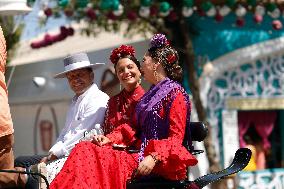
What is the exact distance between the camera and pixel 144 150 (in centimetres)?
505

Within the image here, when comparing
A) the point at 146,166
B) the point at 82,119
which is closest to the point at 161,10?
the point at 82,119

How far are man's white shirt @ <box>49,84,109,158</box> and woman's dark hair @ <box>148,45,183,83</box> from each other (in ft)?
2.22

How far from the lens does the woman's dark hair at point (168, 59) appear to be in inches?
209

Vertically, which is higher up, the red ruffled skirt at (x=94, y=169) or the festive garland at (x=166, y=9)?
the festive garland at (x=166, y=9)

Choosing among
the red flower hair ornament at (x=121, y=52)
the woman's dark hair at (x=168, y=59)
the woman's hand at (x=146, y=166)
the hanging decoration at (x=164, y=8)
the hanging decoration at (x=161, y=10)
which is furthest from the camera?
the hanging decoration at (x=161, y=10)

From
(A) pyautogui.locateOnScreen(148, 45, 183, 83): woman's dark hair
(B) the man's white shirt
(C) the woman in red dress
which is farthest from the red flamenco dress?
(B) the man's white shirt

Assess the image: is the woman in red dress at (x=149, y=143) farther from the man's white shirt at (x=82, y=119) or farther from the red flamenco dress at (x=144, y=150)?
the man's white shirt at (x=82, y=119)

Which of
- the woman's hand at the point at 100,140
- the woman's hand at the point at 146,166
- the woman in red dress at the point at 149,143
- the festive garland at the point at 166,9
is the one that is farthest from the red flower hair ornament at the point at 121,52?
the festive garland at the point at 166,9

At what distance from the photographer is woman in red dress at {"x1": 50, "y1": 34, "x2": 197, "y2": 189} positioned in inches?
187

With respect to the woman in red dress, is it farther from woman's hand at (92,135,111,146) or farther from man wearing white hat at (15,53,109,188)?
man wearing white hat at (15,53,109,188)

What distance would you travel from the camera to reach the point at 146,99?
5.29m

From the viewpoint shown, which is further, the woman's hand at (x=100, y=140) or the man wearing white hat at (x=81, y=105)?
the man wearing white hat at (x=81, y=105)

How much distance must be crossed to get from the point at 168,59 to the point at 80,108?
3.11 ft

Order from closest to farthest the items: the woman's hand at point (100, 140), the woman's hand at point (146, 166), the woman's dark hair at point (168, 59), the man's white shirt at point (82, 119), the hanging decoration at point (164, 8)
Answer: the woman's hand at point (146, 166) < the woman's hand at point (100, 140) < the woman's dark hair at point (168, 59) < the man's white shirt at point (82, 119) < the hanging decoration at point (164, 8)
